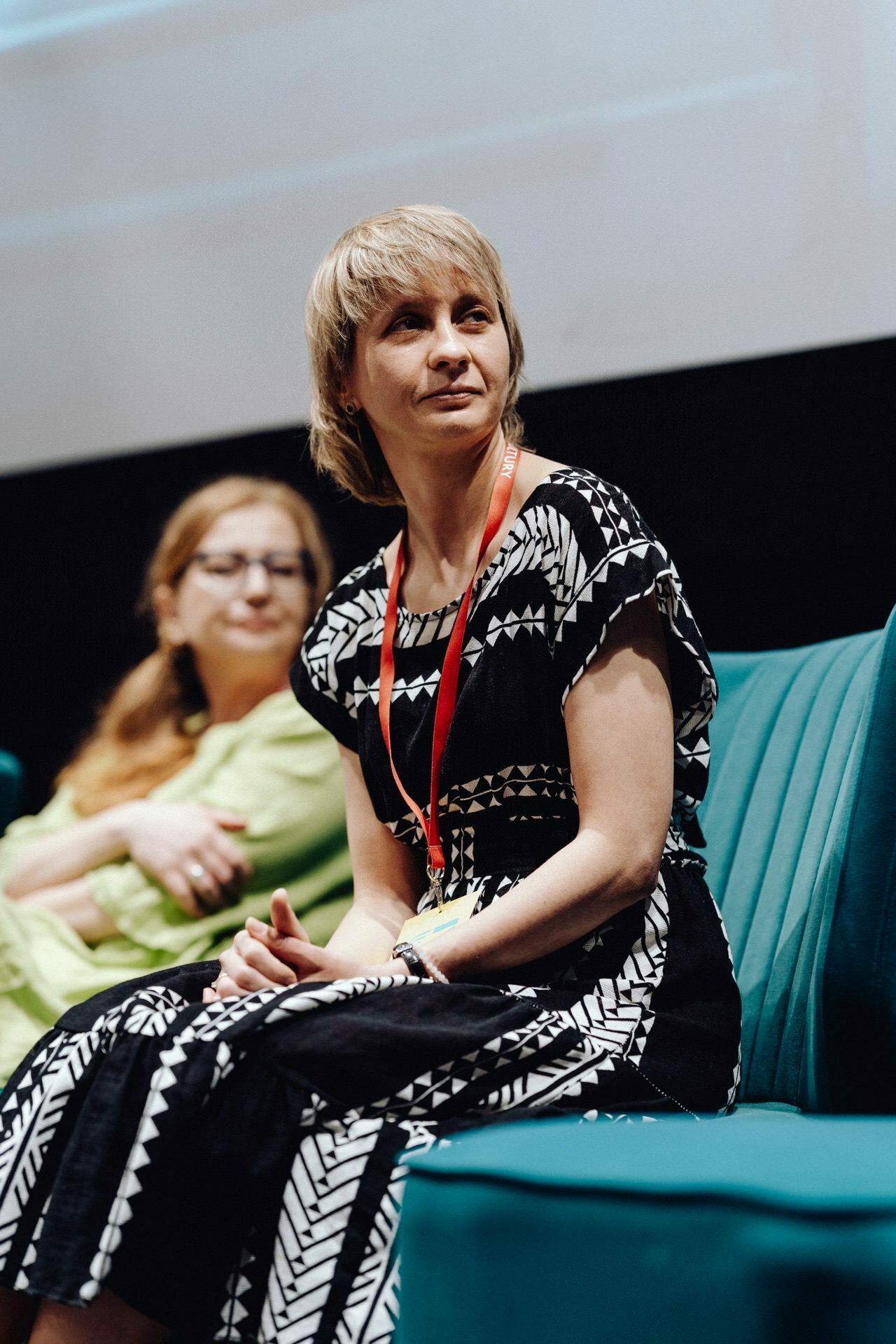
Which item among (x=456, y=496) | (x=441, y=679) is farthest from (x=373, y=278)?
(x=441, y=679)

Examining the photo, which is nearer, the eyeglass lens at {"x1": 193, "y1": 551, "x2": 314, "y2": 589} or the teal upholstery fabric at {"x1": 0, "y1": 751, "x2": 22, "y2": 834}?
the teal upholstery fabric at {"x1": 0, "y1": 751, "x2": 22, "y2": 834}

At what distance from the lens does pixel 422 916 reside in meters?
1.25

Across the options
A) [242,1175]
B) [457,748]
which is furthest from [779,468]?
[242,1175]

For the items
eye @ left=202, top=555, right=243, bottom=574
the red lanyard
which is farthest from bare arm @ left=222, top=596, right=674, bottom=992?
eye @ left=202, top=555, right=243, bottom=574

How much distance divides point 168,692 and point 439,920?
4.69ft

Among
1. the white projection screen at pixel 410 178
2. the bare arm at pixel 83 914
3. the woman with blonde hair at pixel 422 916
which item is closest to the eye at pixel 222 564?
the white projection screen at pixel 410 178

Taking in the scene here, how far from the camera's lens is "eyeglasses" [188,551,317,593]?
237 centimetres

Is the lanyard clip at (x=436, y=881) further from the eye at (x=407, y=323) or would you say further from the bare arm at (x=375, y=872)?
the eye at (x=407, y=323)

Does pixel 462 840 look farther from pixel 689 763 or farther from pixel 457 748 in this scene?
pixel 689 763

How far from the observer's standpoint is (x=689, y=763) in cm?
129

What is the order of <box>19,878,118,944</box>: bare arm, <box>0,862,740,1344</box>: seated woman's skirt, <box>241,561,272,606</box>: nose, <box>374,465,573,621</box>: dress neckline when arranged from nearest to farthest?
<box>0,862,740,1344</box>: seated woman's skirt, <box>374,465,573,621</box>: dress neckline, <box>19,878,118,944</box>: bare arm, <box>241,561,272,606</box>: nose

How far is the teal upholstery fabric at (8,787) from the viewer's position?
2.19 meters

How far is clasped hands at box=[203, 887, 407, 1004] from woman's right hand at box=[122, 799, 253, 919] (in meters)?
0.80

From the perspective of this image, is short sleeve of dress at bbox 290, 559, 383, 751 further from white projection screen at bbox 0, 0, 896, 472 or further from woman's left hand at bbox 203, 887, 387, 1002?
A: white projection screen at bbox 0, 0, 896, 472
